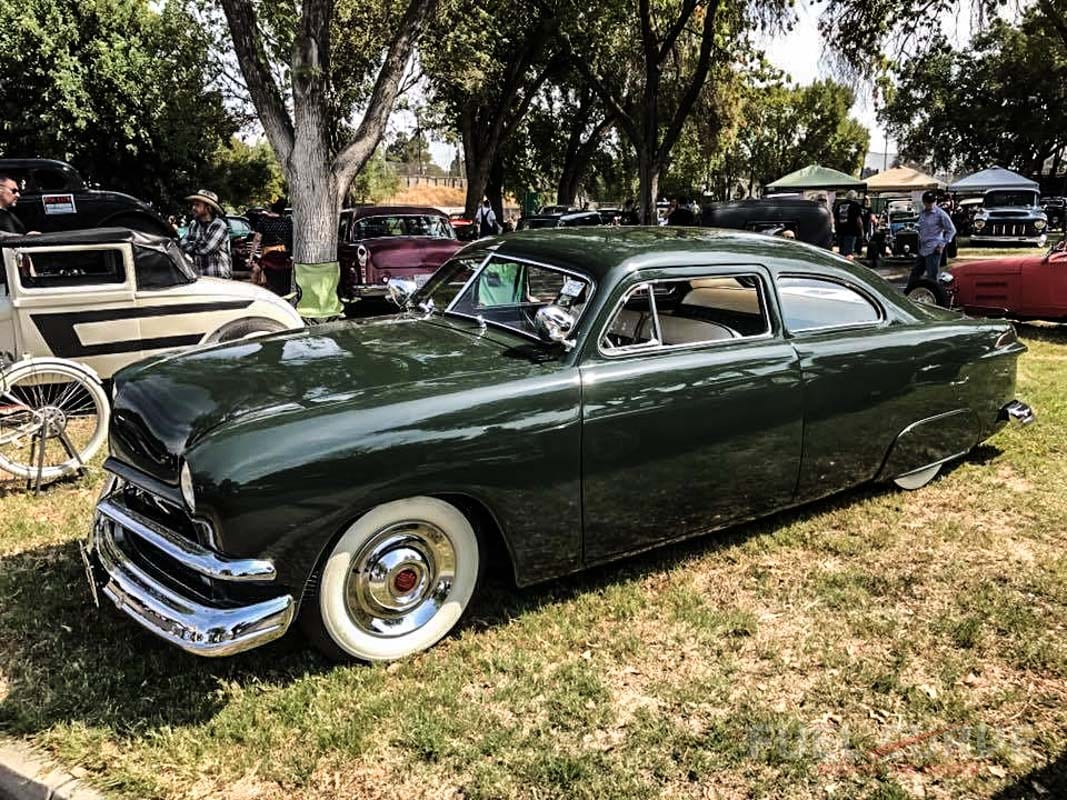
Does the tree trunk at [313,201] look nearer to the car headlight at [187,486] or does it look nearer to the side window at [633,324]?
the side window at [633,324]

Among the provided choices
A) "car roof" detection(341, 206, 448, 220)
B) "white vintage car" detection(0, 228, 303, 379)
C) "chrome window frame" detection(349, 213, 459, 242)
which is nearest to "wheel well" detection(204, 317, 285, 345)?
"white vintage car" detection(0, 228, 303, 379)

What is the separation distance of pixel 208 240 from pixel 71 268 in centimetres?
194

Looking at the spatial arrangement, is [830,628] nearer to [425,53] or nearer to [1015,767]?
[1015,767]

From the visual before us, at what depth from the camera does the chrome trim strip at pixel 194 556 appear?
271 centimetres

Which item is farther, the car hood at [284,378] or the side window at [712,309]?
the side window at [712,309]

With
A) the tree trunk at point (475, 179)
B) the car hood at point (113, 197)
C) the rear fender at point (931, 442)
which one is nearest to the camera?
the rear fender at point (931, 442)

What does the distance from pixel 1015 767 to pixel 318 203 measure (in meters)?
7.93

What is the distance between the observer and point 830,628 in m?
3.47

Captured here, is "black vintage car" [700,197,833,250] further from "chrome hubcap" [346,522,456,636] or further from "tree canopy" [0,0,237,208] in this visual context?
"tree canopy" [0,0,237,208]

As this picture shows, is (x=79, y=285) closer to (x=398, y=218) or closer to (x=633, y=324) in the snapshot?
(x=633, y=324)

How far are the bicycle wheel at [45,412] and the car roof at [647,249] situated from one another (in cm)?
259

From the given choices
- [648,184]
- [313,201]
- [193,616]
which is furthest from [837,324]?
[648,184]

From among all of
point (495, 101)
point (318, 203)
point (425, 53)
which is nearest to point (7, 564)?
point (318, 203)

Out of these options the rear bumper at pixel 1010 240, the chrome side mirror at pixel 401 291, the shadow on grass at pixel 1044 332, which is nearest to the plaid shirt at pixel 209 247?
the chrome side mirror at pixel 401 291
